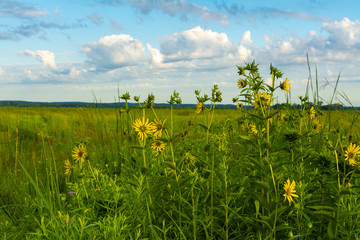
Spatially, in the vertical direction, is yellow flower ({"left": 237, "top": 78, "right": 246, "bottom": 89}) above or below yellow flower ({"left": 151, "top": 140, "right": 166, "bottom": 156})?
above

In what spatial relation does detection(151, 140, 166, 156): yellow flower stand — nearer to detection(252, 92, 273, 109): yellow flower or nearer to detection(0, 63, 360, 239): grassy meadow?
detection(0, 63, 360, 239): grassy meadow

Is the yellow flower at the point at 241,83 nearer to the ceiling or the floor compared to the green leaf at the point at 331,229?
nearer to the ceiling

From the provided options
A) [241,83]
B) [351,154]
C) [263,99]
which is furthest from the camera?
[241,83]

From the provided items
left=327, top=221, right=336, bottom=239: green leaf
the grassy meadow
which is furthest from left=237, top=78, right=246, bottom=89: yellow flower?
left=327, top=221, right=336, bottom=239: green leaf

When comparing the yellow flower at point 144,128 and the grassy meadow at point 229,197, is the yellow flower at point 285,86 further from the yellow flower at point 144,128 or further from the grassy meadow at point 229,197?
the yellow flower at point 144,128

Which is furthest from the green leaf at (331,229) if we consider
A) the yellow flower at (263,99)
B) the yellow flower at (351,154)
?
the yellow flower at (263,99)

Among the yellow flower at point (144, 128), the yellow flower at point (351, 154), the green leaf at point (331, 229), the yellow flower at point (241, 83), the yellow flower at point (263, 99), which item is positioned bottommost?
the green leaf at point (331, 229)

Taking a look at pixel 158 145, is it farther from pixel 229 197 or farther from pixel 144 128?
pixel 229 197

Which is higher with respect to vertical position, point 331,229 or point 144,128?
point 144,128

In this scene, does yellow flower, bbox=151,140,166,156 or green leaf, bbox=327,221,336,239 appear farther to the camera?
yellow flower, bbox=151,140,166,156

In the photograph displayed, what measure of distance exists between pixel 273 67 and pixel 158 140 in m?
0.85

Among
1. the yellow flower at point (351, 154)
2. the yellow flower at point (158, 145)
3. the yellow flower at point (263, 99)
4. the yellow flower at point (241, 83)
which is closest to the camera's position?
the yellow flower at point (351, 154)

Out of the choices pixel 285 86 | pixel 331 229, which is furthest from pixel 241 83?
pixel 331 229

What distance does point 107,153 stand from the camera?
3578mm
